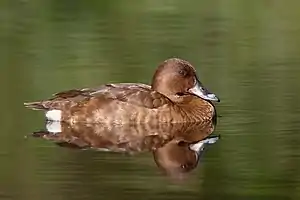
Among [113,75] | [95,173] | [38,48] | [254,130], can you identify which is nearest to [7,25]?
[38,48]

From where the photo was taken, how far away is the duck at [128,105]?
1143 cm

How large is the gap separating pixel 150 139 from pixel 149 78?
2909mm

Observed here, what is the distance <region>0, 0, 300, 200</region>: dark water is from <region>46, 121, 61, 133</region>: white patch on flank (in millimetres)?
177

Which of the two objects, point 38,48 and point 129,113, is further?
point 38,48

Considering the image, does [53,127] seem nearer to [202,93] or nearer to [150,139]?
[150,139]

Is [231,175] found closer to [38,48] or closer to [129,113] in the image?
[129,113]

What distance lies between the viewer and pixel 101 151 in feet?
33.5

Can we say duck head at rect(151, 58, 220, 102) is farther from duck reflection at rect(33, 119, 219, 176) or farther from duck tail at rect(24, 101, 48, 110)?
duck tail at rect(24, 101, 48, 110)

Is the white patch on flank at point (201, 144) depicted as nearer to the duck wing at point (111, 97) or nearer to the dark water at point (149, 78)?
the dark water at point (149, 78)

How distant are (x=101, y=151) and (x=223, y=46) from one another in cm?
652

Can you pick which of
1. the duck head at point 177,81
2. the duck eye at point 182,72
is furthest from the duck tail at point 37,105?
the duck eye at point 182,72

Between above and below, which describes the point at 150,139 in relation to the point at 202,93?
below

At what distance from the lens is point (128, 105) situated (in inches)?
449

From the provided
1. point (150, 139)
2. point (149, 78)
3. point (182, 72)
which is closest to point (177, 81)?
point (182, 72)
